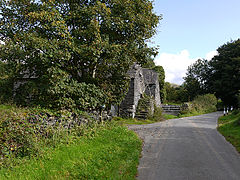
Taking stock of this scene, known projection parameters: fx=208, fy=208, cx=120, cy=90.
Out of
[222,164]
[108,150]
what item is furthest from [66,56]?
[222,164]

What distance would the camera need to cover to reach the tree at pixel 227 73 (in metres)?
37.9

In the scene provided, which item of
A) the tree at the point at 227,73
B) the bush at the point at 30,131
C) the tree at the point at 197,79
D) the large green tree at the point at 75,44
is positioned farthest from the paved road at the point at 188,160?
the tree at the point at 197,79

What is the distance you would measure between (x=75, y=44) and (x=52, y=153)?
5332 mm

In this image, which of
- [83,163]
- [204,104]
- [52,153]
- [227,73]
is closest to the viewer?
[83,163]

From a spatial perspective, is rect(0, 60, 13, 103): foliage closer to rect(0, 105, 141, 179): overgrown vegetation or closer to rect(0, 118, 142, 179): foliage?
rect(0, 105, 141, 179): overgrown vegetation

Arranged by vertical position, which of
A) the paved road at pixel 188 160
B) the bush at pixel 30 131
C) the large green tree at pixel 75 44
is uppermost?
the large green tree at pixel 75 44

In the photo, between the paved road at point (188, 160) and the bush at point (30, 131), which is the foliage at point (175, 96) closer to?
the paved road at point (188, 160)

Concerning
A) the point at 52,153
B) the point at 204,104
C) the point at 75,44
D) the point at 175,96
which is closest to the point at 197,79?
the point at 175,96

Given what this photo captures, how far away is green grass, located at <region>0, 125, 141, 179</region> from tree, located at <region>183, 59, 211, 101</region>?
39.4 meters

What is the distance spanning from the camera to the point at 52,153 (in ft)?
21.4

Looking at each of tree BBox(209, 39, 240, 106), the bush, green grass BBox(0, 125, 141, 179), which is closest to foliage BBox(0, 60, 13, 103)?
the bush

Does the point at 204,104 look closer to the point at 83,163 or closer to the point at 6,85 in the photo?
the point at 6,85

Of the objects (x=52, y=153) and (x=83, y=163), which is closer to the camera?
(x=83, y=163)

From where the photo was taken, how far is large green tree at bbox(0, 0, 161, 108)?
885cm
